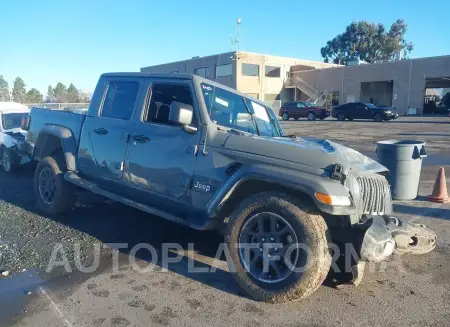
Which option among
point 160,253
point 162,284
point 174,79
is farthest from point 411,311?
point 174,79

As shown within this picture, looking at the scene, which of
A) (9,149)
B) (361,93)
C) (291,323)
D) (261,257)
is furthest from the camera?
(361,93)

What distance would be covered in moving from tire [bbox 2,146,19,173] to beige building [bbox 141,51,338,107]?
35576mm

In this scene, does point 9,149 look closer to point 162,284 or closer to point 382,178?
point 162,284

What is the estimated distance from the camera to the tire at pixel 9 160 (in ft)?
28.9

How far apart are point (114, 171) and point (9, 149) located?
221 inches

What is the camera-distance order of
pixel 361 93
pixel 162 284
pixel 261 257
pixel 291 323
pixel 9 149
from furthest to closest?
pixel 361 93
pixel 9 149
pixel 162 284
pixel 261 257
pixel 291 323

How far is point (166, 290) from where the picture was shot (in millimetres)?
3598

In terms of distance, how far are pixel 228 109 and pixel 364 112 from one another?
30252 mm

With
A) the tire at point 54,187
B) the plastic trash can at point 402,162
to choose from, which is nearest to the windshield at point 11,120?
the tire at point 54,187

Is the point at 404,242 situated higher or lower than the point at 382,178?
lower

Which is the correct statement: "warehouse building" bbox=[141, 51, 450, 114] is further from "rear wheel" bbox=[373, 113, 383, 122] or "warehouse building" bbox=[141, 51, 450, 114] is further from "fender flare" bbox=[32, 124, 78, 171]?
"fender flare" bbox=[32, 124, 78, 171]

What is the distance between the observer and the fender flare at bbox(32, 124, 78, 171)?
5340mm

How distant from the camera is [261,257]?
11.4 ft

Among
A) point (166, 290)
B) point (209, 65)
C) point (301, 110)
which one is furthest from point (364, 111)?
point (166, 290)
